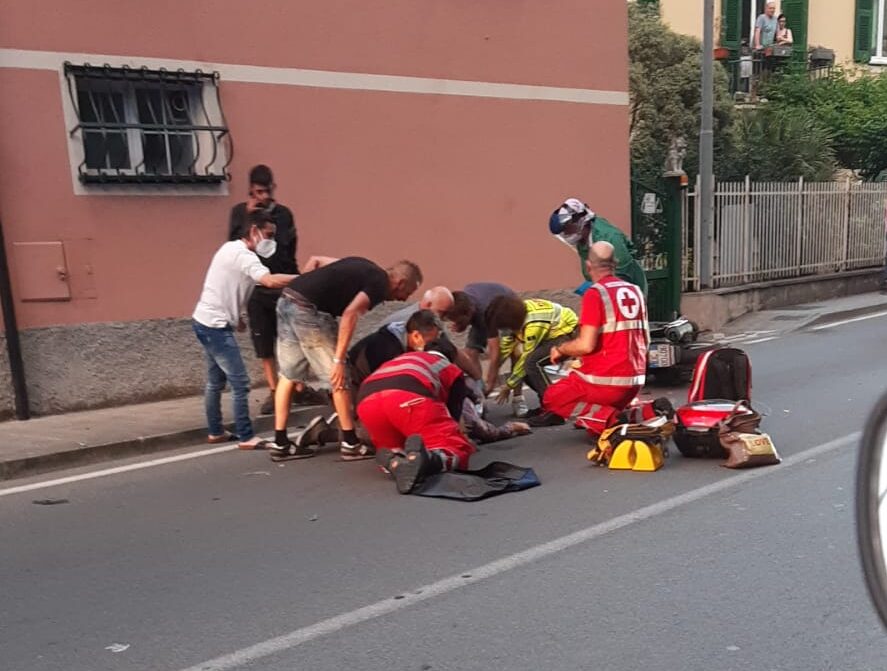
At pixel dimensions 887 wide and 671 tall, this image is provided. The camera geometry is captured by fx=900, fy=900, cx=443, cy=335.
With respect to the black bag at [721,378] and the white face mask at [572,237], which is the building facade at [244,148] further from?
the black bag at [721,378]

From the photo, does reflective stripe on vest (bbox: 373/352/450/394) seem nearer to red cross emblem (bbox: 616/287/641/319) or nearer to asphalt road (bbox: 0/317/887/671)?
asphalt road (bbox: 0/317/887/671)

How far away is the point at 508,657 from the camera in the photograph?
3311 mm

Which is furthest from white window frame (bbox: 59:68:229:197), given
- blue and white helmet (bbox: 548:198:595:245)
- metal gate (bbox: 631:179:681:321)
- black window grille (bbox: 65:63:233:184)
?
metal gate (bbox: 631:179:681:321)

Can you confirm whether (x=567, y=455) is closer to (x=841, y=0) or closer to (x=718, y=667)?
(x=718, y=667)

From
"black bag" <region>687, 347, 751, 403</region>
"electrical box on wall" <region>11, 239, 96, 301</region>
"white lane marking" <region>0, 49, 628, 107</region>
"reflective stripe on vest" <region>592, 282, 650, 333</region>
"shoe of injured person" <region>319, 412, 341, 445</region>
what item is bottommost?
"shoe of injured person" <region>319, 412, 341, 445</region>

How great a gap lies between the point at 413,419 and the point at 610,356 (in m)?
1.51

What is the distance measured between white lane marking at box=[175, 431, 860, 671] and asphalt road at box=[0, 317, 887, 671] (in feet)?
0.04

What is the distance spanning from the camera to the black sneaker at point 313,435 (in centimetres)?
646

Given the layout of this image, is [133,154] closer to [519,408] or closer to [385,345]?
[385,345]

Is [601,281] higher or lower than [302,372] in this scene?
higher

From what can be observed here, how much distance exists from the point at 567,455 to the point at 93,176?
15.8 feet

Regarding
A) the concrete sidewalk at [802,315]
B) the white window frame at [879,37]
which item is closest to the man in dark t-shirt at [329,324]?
the concrete sidewalk at [802,315]

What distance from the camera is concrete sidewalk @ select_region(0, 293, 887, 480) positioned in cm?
638

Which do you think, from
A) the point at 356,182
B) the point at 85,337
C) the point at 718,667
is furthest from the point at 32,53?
the point at 718,667
